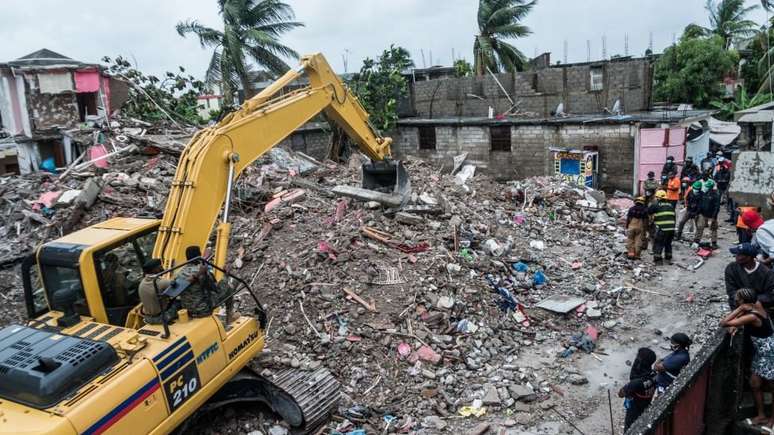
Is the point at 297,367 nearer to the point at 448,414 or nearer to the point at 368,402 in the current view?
the point at 368,402

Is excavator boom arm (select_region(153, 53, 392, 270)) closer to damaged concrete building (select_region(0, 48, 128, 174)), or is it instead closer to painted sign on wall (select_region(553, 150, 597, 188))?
damaged concrete building (select_region(0, 48, 128, 174))

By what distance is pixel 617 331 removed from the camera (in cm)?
785

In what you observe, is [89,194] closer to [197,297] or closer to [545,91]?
[197,297]

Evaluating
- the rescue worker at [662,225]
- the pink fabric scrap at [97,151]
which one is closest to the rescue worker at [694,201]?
the rescue worker at [662,225]

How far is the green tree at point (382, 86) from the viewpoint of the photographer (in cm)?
1997

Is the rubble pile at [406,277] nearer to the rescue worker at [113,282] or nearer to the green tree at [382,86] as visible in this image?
the rescue worker at [113,282]

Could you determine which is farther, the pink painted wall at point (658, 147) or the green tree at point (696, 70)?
the green tree at point (696, 70)

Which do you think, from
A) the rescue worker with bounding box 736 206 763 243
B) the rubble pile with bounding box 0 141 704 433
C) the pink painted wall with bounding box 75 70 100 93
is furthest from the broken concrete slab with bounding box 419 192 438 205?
the pink painted wall with bounding box 75 70 100 93

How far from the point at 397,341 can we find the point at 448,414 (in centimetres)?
134

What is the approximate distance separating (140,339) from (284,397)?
1683 mm

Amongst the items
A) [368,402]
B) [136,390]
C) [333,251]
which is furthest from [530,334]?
[136,390]

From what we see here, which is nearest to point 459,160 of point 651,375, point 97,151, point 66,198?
point 97,151

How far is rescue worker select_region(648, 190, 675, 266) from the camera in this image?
988 cm

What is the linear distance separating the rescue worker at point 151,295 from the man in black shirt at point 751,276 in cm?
521
